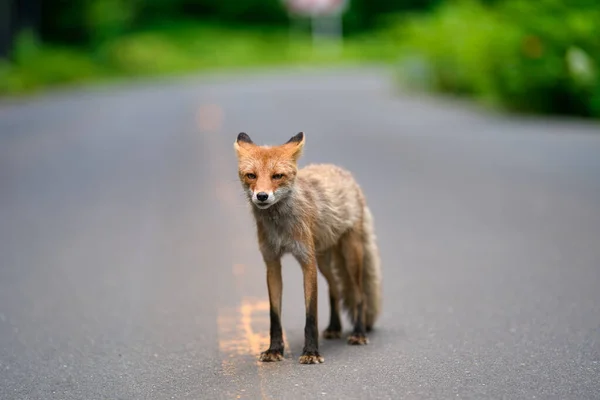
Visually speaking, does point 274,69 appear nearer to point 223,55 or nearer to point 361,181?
point 223,55

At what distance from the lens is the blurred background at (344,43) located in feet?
82.6

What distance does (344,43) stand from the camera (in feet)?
272

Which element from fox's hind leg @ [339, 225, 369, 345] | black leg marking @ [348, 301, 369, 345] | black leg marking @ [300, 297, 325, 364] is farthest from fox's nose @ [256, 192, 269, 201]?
black leg marking @ [348, 301, 369, 345]

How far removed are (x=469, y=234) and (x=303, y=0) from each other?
67.1m

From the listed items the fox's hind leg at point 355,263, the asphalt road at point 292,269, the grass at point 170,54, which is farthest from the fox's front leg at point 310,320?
the grass at point 170,54

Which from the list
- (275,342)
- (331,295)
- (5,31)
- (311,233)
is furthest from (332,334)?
(5,31)

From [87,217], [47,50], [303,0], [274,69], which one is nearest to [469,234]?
[87,217]

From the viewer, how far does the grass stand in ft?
153

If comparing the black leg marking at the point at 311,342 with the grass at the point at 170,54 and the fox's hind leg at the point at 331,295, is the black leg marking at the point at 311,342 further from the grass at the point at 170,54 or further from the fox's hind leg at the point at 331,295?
the grass at the point at 170,54

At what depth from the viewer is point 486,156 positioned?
1983 centimetres

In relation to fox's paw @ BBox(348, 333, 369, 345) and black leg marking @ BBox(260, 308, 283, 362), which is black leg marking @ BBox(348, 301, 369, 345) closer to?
fox's paw @ BBox(348, 333, 369, 345)

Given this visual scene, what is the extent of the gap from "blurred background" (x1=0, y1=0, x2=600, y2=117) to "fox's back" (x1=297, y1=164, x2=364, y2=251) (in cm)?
1730

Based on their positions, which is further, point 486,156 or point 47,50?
point 47,50

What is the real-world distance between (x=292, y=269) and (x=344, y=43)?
72.9 m
